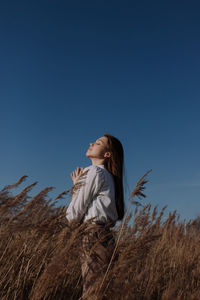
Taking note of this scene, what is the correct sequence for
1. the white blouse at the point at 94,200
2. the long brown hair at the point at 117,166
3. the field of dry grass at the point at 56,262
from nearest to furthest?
the field of dry grass at the point at 56,262 → the white blouse at the point at 94,200 → the long brown hair at the point at 117,166

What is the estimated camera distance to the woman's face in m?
3.22

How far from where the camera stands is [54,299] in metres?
2.31

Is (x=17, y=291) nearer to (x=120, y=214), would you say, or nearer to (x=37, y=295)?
(x=37, y=295)

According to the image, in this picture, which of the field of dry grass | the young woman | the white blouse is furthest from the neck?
the field of dry grass

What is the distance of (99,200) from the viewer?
8.95 ft

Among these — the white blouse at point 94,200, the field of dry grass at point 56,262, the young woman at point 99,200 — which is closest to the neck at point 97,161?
the young woman at point 99,200

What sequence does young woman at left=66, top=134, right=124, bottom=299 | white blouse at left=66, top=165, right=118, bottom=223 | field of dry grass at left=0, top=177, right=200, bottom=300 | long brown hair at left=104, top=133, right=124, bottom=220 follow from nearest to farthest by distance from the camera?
field of dry grass at left=0, top=177, right=200, bottom=300 → young woman at left=66, top=134, right=124, bottom=299 → white blouse at left=66, top=165, right=118, bottom=223 → long brown hair at left=104, top=133, right=124, bottom=220

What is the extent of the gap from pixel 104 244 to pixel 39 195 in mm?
782

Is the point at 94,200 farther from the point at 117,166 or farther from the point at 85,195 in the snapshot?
the point at 117,166

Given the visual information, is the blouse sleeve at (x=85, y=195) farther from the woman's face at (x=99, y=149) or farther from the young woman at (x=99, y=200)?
the woman's face at (x=99, y=149)

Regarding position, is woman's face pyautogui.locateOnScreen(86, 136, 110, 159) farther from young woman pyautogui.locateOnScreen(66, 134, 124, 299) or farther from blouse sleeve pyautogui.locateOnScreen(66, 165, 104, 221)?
blouse sleeve pyautogui.locateOnScreen(66, 165, 104, 221)

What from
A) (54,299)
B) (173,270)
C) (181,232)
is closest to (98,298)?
(54,299)

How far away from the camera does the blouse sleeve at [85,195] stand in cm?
265

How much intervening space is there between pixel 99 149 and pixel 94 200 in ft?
2.32
